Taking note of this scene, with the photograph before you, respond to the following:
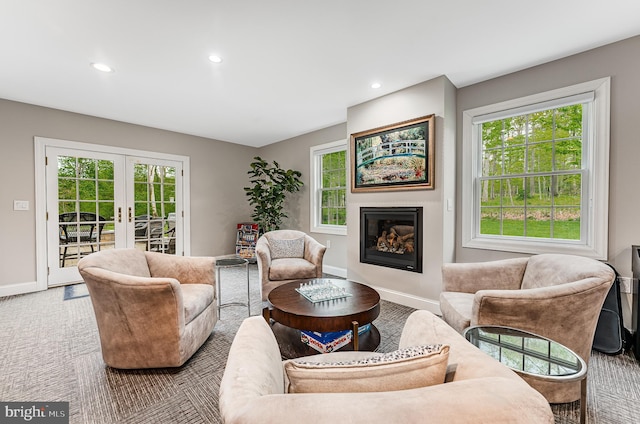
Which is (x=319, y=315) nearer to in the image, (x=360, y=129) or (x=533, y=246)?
(x=533, y=246)

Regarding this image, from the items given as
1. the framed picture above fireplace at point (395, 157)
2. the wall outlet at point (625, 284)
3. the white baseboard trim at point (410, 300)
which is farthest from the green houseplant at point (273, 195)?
the wall outlet at point (625, 284)

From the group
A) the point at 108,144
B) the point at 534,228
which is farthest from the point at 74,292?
the point at 534,228

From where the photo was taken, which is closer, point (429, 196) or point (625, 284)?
point (625, 284)

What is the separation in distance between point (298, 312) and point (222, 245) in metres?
4.18

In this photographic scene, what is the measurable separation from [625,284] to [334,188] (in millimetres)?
3479

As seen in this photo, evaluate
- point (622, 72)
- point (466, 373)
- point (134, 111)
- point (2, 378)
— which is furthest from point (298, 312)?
point (134, 111)

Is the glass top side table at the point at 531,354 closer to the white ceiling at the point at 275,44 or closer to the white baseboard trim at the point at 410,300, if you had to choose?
the white baseboard trim at the point at 410,300

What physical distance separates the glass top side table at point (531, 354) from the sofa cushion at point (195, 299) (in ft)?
5.93

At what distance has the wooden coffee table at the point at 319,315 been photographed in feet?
5.98

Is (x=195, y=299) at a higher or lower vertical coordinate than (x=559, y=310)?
lower

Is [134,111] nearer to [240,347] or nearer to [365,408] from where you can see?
[240,347]

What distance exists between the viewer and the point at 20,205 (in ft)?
11.8

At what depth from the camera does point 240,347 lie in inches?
36.0

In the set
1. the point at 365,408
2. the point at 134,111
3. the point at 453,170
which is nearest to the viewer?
the point at 365,408
